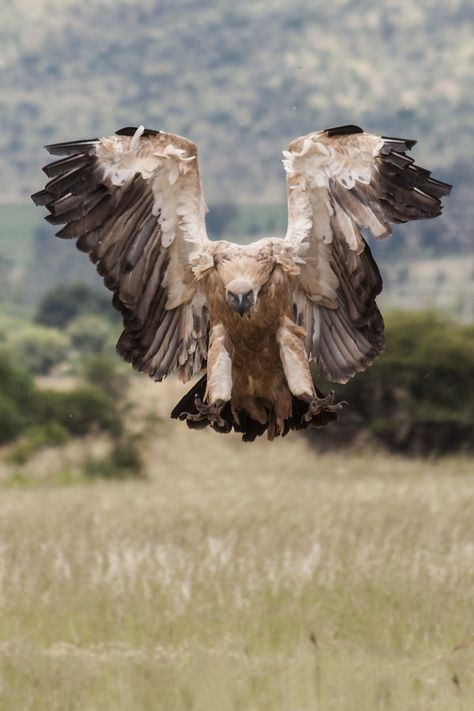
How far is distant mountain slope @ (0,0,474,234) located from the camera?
387ft

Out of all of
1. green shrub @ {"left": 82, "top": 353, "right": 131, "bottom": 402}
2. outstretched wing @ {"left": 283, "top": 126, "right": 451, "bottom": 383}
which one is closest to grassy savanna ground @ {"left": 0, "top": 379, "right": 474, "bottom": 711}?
outstretched wing @ {"left": 283, "top": 126, "right": 451, "bottom": 383}

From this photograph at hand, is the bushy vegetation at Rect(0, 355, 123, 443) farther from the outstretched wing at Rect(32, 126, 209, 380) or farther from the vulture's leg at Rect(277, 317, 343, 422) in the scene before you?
the vulture's leg at Rect(277, 317, 343, 422)

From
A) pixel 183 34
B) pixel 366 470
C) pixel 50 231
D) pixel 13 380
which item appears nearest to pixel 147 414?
pixel 13 380

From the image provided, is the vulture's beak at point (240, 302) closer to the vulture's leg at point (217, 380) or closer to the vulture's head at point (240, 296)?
the vulture's head at point (240, 296)

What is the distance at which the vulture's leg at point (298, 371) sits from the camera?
8125 millimetres

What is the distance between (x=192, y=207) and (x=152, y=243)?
40cm

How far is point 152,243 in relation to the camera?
8.89 meters

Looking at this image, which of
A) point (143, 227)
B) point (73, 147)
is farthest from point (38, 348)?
point (73, 147)

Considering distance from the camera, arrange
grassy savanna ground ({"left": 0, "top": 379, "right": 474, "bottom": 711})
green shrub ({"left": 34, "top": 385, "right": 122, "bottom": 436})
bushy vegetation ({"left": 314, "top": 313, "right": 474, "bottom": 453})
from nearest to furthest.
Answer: grassy savanna ground ({"left": 0, "top": 379, "right": 474, "bottom": 711})
bushy vegetation ({"left": 314, "top": 313, "right": 474, "bottom": 453})
green shrub ({"left": 34, "top": 385, "right": 122, "bottom": 436})

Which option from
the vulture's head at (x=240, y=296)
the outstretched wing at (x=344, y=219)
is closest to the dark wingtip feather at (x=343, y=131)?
the outstretched wing at (x=344, y=219)

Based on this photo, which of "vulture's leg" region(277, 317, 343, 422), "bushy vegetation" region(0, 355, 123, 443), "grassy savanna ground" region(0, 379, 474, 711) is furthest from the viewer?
"bushy vegetation" region(0, 355, 123, 443)

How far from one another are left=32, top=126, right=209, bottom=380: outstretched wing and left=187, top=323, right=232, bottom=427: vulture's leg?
59cm

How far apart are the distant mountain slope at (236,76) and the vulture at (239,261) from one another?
90.5m

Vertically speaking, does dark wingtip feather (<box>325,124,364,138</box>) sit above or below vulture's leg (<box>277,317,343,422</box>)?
above
